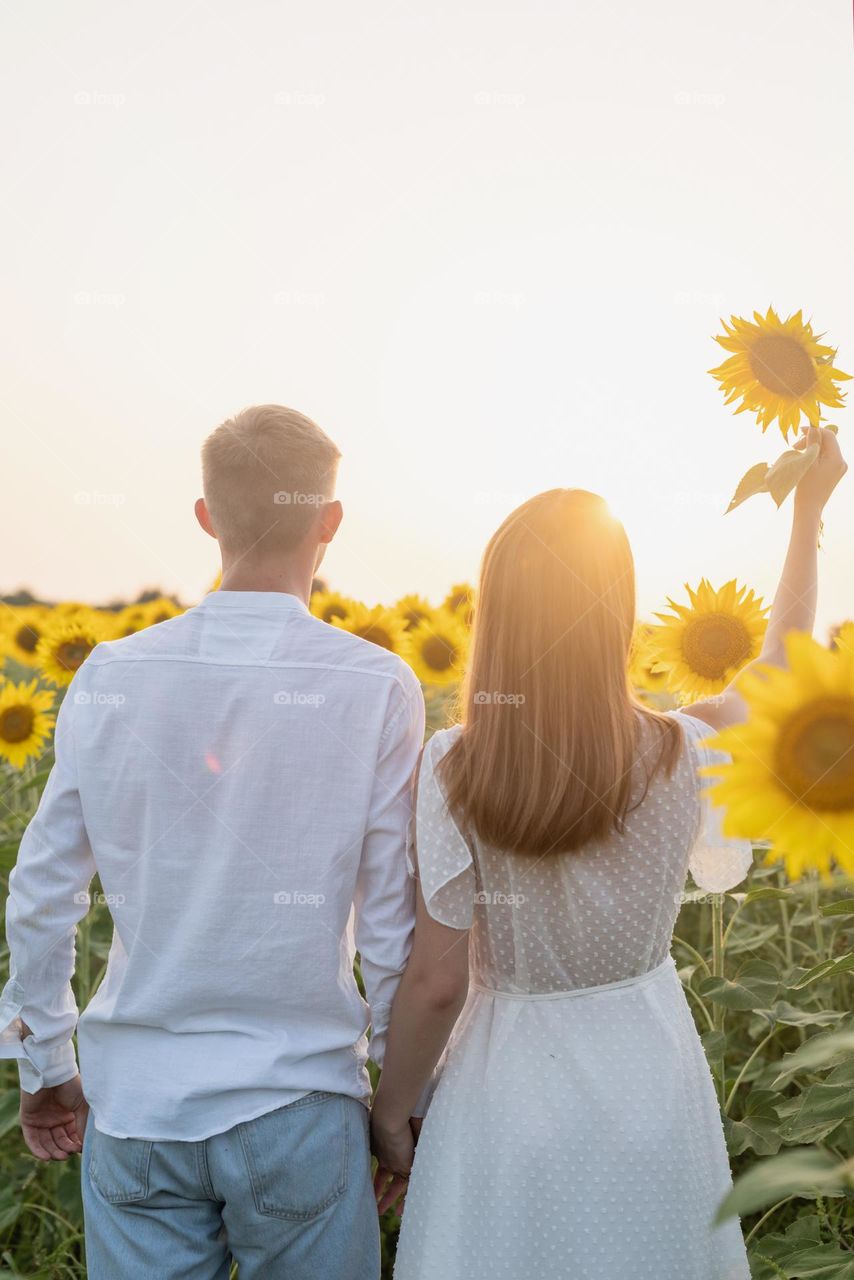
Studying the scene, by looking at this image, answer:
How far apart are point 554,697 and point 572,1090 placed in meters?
0.64

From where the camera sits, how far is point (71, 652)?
5332 mm

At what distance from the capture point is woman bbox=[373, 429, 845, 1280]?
70.4 inches

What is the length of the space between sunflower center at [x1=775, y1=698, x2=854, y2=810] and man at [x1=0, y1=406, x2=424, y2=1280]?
0.83 m

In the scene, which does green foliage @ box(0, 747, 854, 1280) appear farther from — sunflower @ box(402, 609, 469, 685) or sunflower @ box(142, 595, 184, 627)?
sunflower @ box(402, 609, 469, 685)

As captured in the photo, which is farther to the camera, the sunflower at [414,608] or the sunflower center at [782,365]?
the sunflower at [414,608]

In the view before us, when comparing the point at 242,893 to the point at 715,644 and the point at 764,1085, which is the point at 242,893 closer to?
the point at 764,1085

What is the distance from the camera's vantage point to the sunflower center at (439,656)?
17.8 feet

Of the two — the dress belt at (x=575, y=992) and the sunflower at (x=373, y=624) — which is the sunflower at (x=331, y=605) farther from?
the dress belt at (x=575, y=992)

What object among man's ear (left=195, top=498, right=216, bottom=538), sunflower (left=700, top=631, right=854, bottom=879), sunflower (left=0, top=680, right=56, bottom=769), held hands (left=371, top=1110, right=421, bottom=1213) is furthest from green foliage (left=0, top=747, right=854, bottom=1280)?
man's ear (left=195, top=498, right=216, bottom=538)

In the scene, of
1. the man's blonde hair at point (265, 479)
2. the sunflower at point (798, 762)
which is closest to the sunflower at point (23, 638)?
the man's blonde hair at point (265, 479)

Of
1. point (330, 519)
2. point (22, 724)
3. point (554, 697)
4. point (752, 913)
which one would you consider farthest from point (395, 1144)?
point (22, 724)

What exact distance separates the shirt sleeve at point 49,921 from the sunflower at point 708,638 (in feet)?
5.40

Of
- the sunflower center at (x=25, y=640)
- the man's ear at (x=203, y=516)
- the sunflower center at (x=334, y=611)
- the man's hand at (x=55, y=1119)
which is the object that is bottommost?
the man's hand at (x=55, y=1119)

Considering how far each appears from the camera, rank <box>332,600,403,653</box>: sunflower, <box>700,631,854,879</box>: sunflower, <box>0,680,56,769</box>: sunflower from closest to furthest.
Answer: <box>700,631,854,879</box>: sunflower, <box>0,680,56,769</box>: sunflower, <box>332,600,403,653</box>: sunflower
